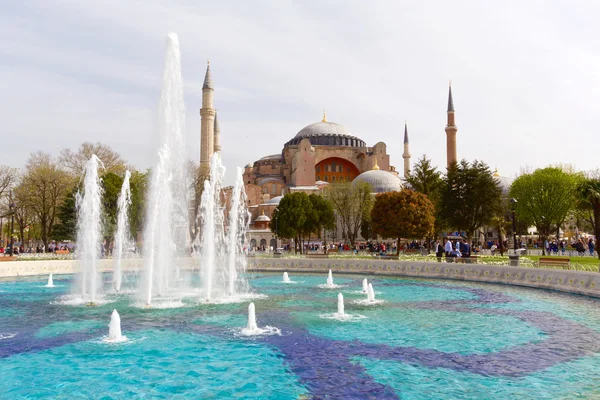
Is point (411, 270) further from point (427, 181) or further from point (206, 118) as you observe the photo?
point (206, 118)

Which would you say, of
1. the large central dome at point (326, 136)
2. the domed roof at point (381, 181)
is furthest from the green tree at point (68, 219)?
the large central dome at point (326, 136)

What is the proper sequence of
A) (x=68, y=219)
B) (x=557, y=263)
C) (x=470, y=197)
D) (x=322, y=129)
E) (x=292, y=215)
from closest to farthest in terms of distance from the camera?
1. (x=557, y=263)
2. (x=470, y=197)
3. (x=68, y=219)
4. (x=292, y=215)
5. (x=322, y=129)

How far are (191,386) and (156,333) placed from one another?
3.05m

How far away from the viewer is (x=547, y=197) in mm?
37188

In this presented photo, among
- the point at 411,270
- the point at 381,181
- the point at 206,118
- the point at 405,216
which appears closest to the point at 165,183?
the point at 411,270

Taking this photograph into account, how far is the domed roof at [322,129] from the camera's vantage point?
73650 millimetres

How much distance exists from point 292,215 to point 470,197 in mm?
12121

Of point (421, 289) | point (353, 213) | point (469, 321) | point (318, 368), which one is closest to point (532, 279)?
point (421, 289)

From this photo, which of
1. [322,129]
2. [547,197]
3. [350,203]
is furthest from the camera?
[322,129]

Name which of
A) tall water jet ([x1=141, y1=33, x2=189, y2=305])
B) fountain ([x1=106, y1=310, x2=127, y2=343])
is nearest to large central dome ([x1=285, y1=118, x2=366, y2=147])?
tall water jet ([x1=141, y1=33, x2=189, y2=305])

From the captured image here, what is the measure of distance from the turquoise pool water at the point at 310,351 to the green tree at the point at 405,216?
15.0 metres

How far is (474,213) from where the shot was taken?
1174 inches

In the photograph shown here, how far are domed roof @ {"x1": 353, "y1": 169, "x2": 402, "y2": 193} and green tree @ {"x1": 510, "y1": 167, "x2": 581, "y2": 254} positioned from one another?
721 inches

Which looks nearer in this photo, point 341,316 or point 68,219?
point 341,316
